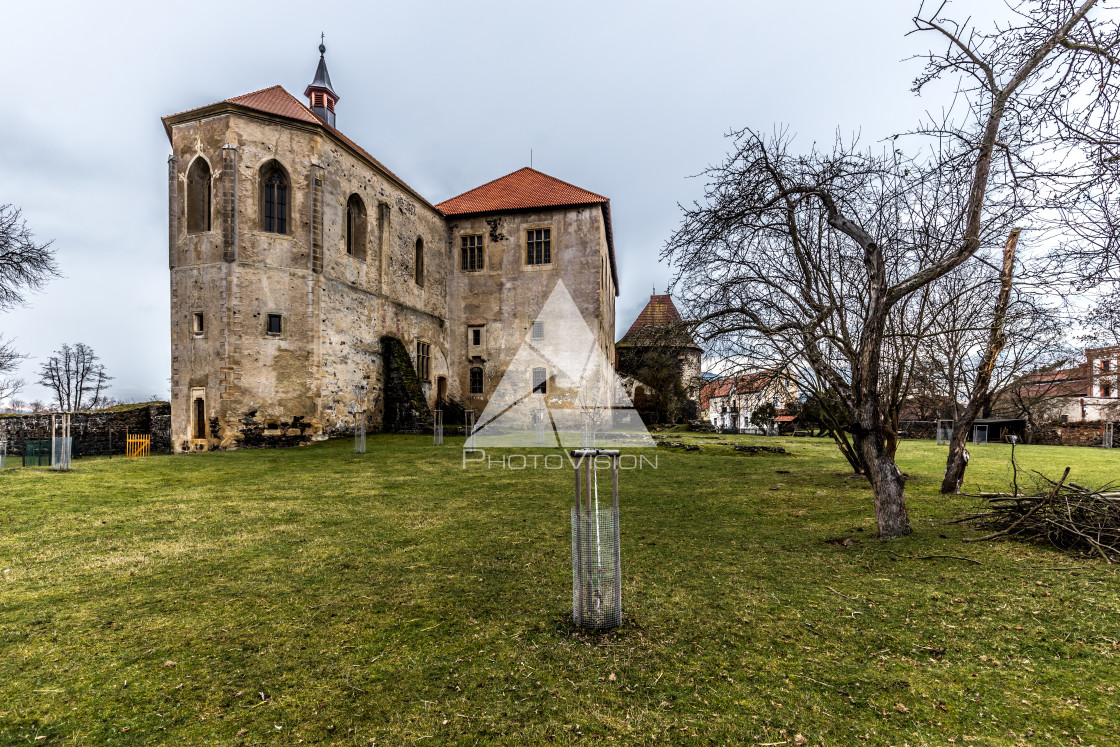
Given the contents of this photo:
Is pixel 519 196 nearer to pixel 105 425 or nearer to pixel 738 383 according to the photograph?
pixel 105 425

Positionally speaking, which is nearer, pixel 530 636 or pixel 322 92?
pixel 530 636

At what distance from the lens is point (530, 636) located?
3.10 m

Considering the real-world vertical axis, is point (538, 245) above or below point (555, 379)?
above

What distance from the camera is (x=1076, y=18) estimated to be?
3.71 m

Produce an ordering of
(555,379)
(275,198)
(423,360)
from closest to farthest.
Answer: (275,198) → (423,360) → (555,379)

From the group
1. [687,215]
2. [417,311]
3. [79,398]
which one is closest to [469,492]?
[687,215]

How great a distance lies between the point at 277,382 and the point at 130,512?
12002mm

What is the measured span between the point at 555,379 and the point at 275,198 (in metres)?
14.6

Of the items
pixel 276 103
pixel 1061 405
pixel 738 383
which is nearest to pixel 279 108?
pixel 276 103

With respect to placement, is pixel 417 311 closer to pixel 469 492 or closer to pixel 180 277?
pixel 180 277

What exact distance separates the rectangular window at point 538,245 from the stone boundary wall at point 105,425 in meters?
18.9

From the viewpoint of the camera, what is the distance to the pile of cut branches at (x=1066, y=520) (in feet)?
14.7

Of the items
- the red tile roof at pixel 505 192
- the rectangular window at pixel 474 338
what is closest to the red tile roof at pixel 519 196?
the red tile roof at pixel 505 192

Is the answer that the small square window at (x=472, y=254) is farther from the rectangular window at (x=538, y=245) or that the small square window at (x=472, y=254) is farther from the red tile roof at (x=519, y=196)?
the rectangular window at (x=538, y=245)
